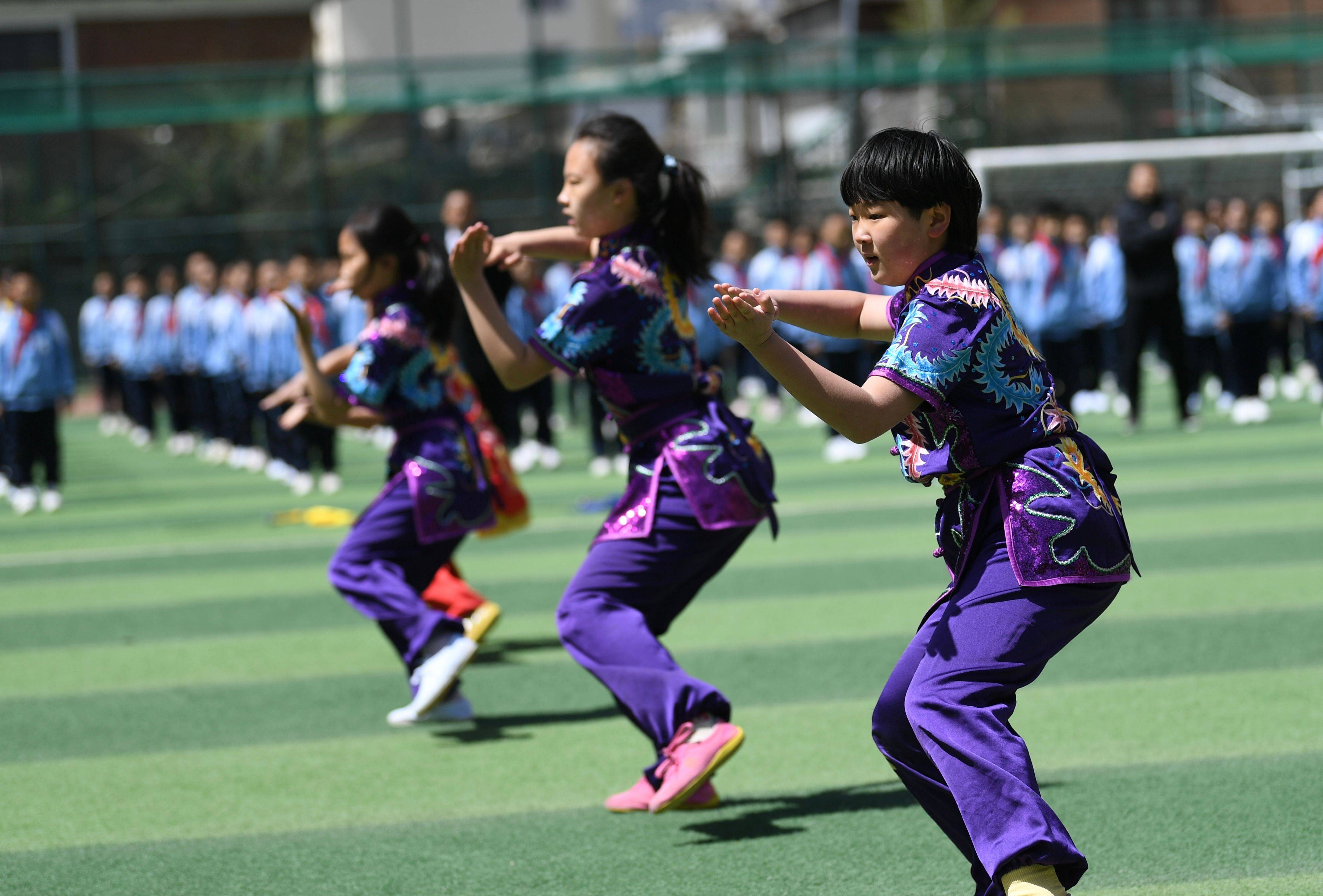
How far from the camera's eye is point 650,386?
15.3ft

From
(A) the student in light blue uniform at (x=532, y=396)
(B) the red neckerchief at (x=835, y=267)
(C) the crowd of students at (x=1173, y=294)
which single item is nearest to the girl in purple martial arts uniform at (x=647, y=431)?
(A) the student in light blue uniform at (x=532, y=396)

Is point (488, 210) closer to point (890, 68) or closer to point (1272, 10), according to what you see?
point (890, 68)

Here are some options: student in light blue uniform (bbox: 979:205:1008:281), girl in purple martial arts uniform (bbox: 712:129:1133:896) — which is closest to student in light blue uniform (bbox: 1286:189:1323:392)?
student in light blue uniform (bbox: 979:205:1008:281)

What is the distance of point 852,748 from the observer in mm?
5145

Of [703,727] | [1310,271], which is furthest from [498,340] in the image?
[1310,271]

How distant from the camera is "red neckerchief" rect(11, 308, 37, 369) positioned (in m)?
13.8

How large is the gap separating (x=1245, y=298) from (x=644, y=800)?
13.5 m

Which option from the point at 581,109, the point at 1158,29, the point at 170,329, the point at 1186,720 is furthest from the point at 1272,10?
the point at 1186,720

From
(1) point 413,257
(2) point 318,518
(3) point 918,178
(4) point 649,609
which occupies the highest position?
(3) point 918,178

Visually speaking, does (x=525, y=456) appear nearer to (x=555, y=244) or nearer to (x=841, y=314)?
(x=555, y=244)

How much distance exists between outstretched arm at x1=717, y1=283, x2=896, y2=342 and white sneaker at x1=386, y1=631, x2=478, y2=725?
2.33m

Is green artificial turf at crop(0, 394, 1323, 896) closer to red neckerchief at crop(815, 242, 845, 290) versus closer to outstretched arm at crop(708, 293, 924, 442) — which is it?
outstretched arm at crop(708, 293, 924, 442)

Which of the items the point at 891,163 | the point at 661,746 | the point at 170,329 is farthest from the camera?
the point at 170,329

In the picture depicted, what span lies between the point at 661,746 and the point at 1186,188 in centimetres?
2098
